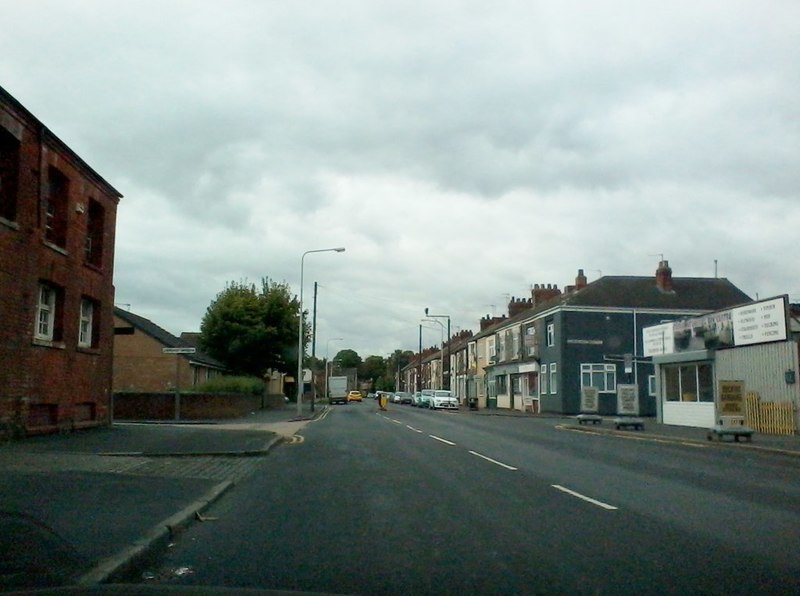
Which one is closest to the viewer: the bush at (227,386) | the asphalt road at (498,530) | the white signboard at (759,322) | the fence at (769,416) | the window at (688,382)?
the asphalt road at (498,530)

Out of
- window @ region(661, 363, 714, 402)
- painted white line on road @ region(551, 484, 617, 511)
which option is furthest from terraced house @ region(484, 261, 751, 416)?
painted white line on road @ region(551, 484, 617, 511)

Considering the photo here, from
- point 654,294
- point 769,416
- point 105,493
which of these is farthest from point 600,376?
point 105,493

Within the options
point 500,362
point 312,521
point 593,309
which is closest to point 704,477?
point 312,521

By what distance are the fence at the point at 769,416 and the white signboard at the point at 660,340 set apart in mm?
6726

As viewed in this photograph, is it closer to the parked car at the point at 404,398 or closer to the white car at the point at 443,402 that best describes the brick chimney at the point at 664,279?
the white car at the point at 443,402

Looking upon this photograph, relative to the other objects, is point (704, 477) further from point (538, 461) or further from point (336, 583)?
point (336, 583)

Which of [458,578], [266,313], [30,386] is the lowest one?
[458,578]

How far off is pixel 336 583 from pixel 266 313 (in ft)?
163

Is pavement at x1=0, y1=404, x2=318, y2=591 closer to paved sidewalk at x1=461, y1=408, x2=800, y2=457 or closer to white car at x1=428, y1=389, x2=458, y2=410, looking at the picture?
paved sidewalk at x1=461, y1=408, x2=800, y2=457

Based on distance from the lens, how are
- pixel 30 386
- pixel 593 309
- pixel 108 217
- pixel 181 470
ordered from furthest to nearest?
pixel 593 309 < pixel 108 217 < pixel 30 386 < pixel 181 470

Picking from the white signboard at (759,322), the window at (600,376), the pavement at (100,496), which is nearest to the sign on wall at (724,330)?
the white signboard at (759,322)

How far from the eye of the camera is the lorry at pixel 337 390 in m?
88.2

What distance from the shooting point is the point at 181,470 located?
15.3 metres

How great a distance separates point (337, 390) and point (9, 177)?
69.6m
